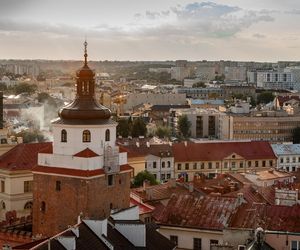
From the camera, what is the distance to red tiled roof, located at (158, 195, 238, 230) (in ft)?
119

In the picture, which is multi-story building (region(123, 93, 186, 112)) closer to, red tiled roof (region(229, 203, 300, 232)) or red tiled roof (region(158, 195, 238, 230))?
red tiled roof (region(158, 195, 238, 230))

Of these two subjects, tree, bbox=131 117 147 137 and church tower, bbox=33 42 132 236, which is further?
tree, bbox=131 117 147 137

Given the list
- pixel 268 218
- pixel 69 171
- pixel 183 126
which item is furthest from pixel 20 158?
pixel 183 126

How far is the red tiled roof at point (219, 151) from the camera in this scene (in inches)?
3465

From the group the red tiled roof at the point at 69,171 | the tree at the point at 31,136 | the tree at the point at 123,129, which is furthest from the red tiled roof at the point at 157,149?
the red tiled roof at the point at 69,171

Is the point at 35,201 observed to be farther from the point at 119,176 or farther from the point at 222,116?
the point at 222,116

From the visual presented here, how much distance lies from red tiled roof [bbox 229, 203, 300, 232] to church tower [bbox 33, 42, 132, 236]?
5.76 m

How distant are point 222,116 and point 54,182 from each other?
97326mm

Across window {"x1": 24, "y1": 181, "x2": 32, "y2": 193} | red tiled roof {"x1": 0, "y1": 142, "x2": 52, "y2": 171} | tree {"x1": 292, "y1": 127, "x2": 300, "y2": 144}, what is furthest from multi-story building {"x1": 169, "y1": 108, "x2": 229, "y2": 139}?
window {"x1": 24, "y1": 181, "x2": 32, "y2": 193}

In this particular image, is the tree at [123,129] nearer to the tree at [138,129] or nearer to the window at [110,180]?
the tree at [138,129]

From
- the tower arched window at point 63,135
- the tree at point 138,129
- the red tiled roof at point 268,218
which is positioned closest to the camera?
the red tiled roof at point 268,218

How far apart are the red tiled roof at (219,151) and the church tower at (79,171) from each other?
5044cm

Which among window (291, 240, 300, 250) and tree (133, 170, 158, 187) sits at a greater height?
window (291, 240, 300, 250)

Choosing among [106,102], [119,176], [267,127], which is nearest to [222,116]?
[267,127]
